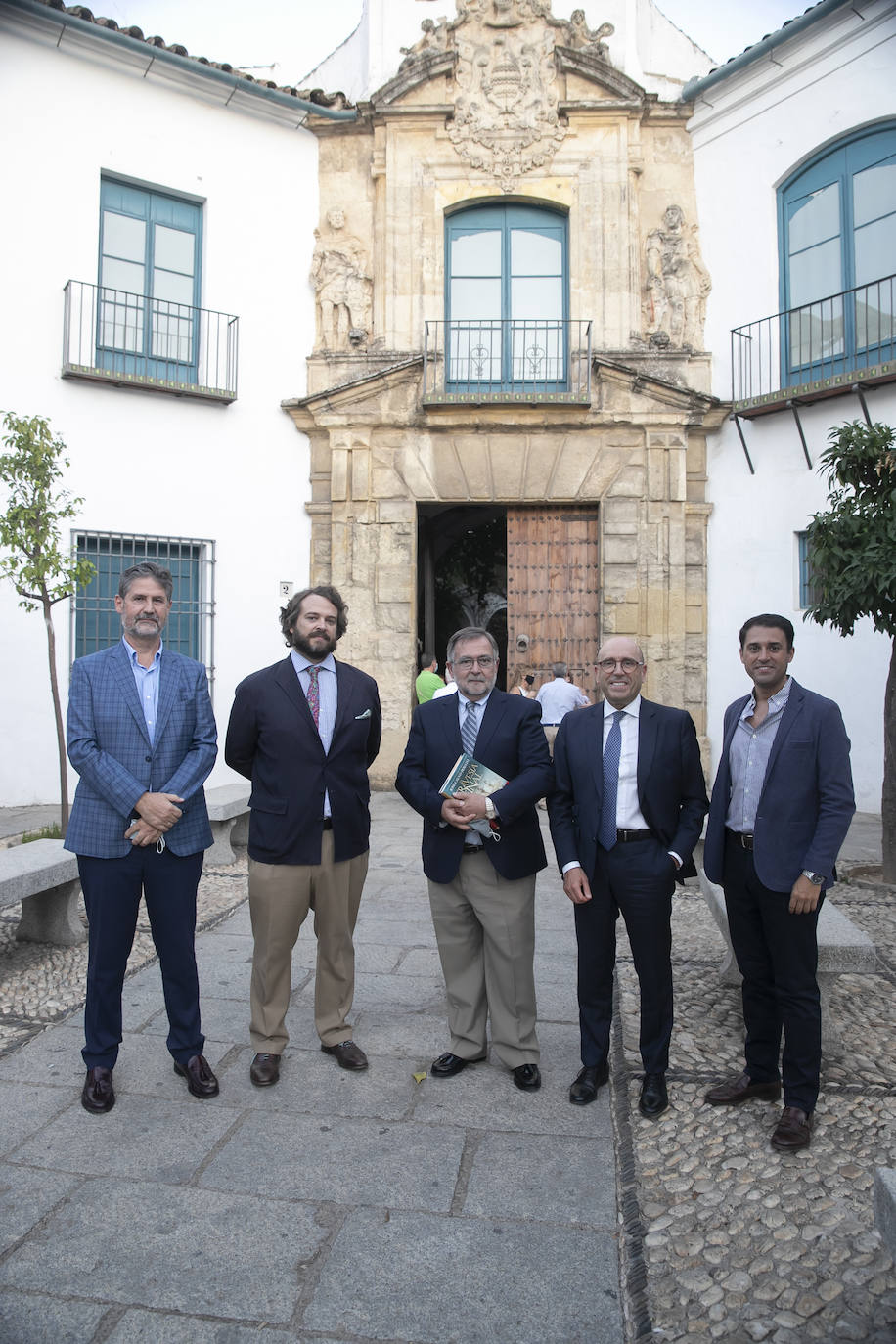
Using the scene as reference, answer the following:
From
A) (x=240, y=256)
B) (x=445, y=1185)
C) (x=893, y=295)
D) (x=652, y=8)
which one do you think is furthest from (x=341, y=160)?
(x=445, y=1185)

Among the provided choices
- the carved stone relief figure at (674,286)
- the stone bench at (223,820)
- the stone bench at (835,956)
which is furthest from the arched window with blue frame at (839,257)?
the stone bench at (835,956)

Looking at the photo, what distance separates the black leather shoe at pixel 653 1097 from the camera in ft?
11.3

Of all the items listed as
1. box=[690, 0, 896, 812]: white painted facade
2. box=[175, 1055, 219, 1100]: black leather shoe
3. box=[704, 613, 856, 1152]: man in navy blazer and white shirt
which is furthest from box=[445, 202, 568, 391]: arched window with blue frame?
box=[175, 1055, 219, 1100]: black leather shoe

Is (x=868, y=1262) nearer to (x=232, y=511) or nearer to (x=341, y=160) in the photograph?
(x=232, y=511)

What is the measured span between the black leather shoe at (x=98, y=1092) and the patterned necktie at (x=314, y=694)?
1446 mm

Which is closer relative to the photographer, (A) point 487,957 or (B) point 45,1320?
(B) point 45,1320

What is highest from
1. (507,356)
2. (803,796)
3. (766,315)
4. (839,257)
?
(839,257)

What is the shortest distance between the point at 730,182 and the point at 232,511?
7119 millimetres

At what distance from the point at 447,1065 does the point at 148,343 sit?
962 cm

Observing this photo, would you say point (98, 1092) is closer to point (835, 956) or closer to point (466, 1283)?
point (466, 1283)

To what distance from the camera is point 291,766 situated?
365 cm

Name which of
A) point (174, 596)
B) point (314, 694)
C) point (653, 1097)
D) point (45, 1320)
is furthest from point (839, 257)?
point (45, 1320)

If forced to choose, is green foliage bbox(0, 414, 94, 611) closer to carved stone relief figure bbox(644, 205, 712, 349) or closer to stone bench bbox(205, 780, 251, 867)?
stone bench bbox(205, 780, 251, 867)

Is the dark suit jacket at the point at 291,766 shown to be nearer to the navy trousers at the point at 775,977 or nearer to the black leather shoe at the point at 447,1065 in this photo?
the black leather shoe at the point at 447,1065
